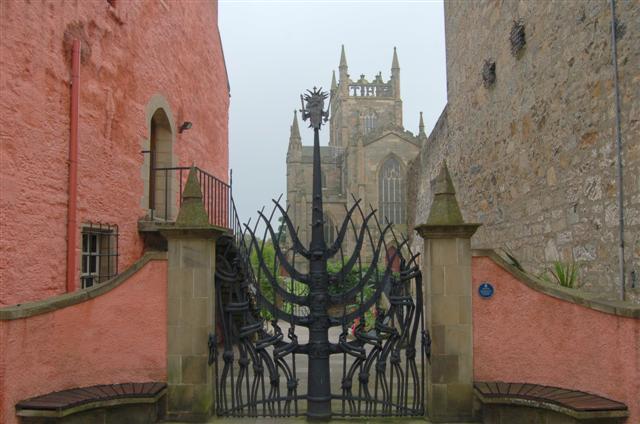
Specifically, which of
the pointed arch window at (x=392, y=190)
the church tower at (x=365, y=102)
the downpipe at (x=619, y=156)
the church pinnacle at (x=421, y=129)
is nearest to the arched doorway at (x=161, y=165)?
the downpipe at (x=619, y=156)

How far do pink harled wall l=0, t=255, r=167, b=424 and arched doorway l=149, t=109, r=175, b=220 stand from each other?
190 inches

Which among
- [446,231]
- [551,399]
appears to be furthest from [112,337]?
[551,399]

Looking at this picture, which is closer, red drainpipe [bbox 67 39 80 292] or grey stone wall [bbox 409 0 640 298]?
grey stone wall [bbox 409 0 640 298]

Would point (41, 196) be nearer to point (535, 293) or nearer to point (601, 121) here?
point (535, 293)

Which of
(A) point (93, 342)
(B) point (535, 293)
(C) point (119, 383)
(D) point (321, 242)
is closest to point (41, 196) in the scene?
(A) point (93, 342)

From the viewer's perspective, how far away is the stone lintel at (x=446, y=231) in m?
5.38

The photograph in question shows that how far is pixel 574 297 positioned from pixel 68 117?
240 inches

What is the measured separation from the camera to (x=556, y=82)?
311 inches

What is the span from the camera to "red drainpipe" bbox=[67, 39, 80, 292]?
689 cm

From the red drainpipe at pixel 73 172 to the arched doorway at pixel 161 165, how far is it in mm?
3133

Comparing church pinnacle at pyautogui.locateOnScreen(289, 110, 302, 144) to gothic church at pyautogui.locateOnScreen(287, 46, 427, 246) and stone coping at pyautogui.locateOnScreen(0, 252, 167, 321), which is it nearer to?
gothic church at pyautogui.locateOnScreen(287, 46, 427, 246)

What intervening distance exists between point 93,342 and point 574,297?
453 centimetres

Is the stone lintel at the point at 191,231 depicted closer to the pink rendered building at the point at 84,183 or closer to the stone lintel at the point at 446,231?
the pink rendered building at the point at 84,183

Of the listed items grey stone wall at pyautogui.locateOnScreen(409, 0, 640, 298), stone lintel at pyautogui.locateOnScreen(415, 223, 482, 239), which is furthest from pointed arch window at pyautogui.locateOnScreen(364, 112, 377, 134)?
stone lintel at pyautogui.locateOnScreen(415, 223, 482, 239)
